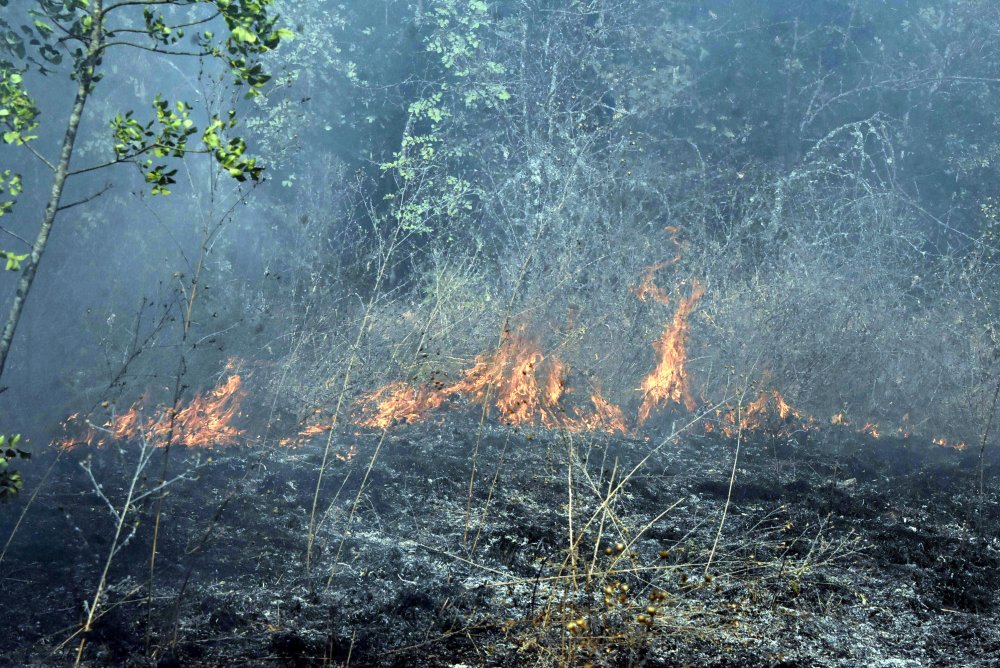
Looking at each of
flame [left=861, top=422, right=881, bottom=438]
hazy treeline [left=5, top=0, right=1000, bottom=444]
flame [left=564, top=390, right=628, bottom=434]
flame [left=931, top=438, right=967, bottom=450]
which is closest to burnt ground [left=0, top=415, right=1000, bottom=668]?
flame [left=564, top=390, right=628, bottom=434]

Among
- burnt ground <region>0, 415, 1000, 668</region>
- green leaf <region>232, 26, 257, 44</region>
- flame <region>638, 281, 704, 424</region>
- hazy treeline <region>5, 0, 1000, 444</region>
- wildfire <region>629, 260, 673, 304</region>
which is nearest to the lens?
green leaf <region>232, 26, 257, 44</region>

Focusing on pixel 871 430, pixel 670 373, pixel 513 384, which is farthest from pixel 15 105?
pixel 871 430

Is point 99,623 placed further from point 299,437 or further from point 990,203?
point 990,203

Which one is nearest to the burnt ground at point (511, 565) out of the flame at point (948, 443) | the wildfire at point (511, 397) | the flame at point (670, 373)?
the wildfire at point (511, 397)

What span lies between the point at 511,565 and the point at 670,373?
5.51 m

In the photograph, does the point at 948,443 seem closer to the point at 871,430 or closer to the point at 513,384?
the point at 871,430

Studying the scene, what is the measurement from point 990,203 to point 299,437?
12675 mm

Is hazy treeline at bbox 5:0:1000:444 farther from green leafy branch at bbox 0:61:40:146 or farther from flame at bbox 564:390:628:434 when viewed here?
green leafy branch at bbox 0:61:40:146

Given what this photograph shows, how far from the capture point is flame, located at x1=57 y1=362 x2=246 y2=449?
807cm

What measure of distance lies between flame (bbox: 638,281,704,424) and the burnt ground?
1.60m

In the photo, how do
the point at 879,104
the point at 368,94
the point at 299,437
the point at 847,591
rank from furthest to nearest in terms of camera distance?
the point at 879,104, the point at 368,94, the point at 299,437, the point at 847,591

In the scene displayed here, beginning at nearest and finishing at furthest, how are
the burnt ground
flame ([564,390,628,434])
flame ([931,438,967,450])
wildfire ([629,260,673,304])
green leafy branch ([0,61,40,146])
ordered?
green leafy branch ([0,61,40,146]) → the burnt ground → flame ([564,390,628,434]) → flame ([931,438,967,450]) → wildfire ([629,260,673,304])

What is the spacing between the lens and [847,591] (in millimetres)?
5949

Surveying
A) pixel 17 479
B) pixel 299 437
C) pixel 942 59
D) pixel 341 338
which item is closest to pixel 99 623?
pixel 17 479
